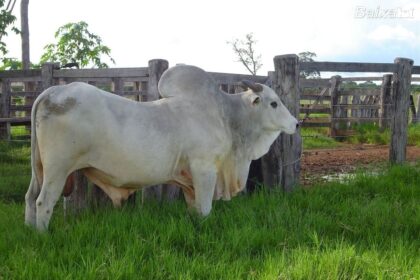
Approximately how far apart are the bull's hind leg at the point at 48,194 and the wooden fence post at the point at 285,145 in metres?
2.58

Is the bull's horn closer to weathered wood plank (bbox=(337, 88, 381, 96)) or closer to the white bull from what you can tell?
the white bull

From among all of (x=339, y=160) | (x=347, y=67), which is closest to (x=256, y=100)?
(x=347, y=67)

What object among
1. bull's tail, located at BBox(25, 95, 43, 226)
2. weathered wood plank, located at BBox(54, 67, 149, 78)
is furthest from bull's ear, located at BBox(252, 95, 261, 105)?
bull's tail, located at BBox(25, 95, 43, 226)

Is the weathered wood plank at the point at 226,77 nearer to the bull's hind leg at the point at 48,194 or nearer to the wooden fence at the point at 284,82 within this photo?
the wooden fence at the point at 284,82

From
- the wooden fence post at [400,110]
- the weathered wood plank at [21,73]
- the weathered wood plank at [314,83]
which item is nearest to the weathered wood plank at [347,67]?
the wooden fence post at [400,110]

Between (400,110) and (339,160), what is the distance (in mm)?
1736

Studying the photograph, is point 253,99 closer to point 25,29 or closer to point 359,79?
point 359,79

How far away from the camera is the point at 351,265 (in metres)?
3.38

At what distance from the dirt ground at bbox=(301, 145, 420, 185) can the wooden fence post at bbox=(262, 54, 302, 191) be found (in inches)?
31.6

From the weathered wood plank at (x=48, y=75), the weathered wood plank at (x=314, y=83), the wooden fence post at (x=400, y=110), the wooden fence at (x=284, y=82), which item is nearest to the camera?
the wooden fence at (x=284, y=82)

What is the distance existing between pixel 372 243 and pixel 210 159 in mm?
1493

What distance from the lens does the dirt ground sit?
290 inches

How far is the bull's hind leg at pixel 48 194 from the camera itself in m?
3.88

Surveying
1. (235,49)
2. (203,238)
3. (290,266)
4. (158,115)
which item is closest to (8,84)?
(158,115)
